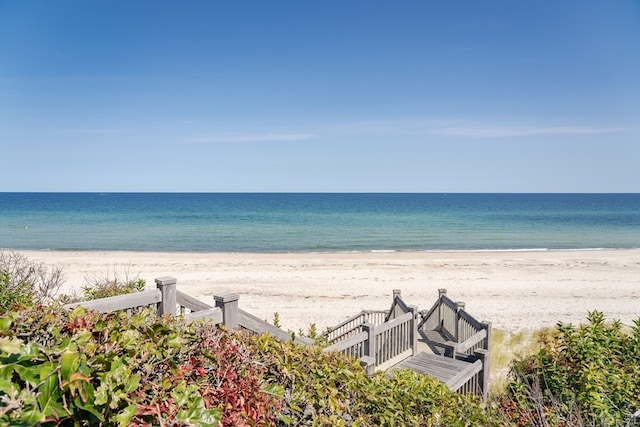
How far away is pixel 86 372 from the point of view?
1.51 metres

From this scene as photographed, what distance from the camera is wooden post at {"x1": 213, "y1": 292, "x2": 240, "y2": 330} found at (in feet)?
15.7

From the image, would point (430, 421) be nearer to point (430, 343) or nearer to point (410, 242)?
point (430, 343)

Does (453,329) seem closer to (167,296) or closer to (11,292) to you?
Answer: (167,296)

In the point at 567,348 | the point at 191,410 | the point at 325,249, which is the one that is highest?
the point at 191,410

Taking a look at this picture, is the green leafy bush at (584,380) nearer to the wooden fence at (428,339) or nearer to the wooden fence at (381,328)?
the wooden fence at (428,339)

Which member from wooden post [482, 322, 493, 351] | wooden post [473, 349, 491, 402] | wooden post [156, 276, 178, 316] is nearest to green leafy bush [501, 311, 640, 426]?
wooden post [473, 349, 491, 402]

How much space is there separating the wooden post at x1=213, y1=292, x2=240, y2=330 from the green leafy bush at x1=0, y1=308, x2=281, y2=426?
1929 mm

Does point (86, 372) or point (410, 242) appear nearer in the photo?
point (86, 372)

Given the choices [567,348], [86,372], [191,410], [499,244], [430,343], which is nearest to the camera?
[86,372]

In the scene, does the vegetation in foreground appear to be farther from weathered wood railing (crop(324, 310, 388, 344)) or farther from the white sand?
the white sand

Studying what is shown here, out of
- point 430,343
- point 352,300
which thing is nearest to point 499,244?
point 352,300

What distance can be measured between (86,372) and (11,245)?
132 feet

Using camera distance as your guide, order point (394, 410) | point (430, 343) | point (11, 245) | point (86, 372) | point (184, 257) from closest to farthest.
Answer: point (86, 372)
point (394, 410)
point (430, 343)
point (184, 257)
point (11, 245)

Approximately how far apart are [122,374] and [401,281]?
734 inches
